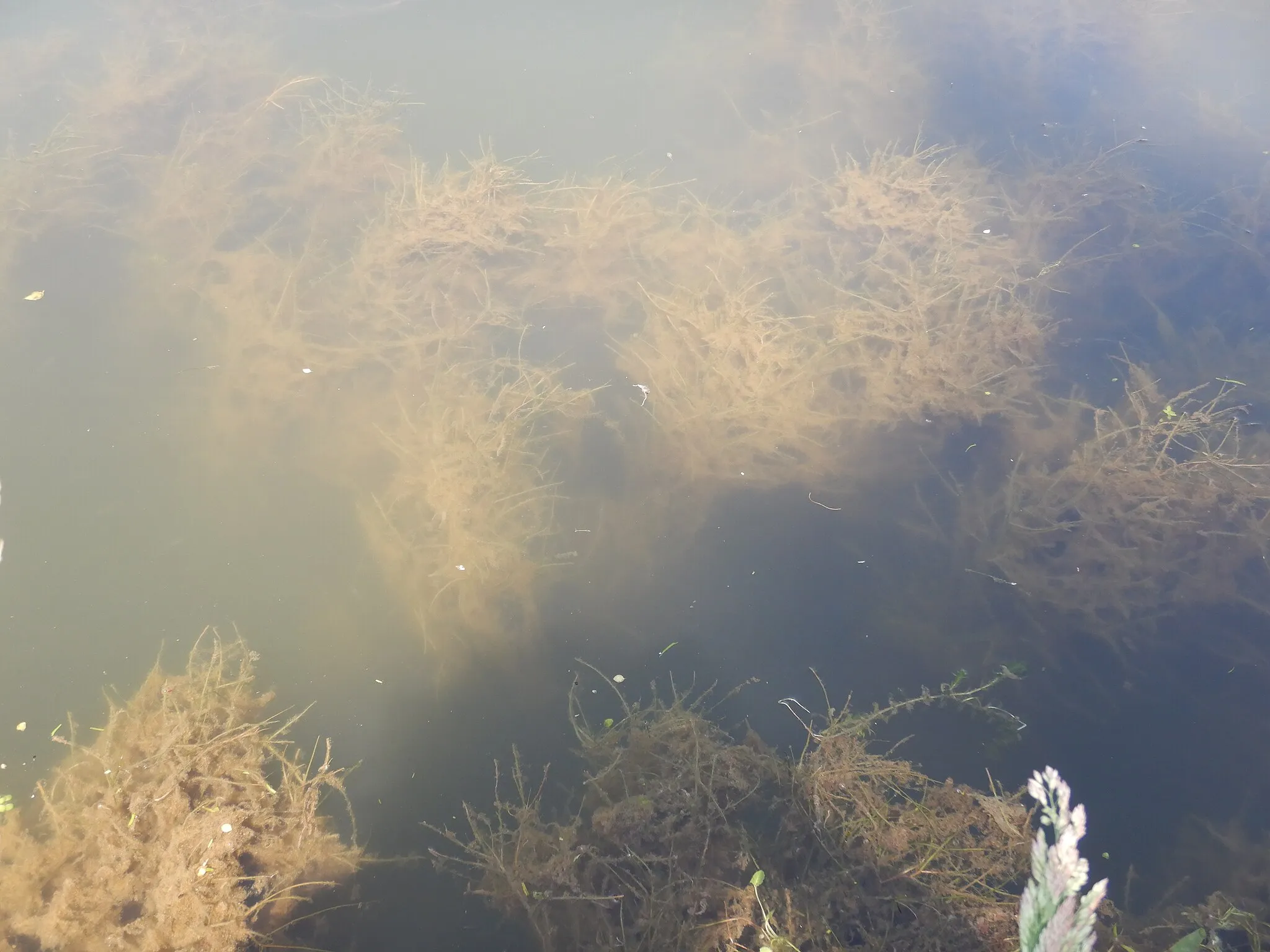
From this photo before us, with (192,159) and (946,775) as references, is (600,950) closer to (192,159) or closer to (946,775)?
(946,775)

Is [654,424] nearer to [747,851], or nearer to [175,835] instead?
[747,851]

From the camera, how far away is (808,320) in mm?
3361

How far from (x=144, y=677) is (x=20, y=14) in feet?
14.8

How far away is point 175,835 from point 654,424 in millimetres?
2125

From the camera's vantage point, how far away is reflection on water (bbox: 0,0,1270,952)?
7.49 feet

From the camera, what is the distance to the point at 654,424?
121 inches

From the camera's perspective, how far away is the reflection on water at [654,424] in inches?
→ 89.9

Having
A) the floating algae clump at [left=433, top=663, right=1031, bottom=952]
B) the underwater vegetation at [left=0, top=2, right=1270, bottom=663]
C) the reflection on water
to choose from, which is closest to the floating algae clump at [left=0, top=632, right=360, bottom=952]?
the reflection on water

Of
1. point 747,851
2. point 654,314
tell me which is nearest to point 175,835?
point 747,851

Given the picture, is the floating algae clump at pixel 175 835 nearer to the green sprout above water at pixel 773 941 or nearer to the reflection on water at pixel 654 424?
the reflection on water at pixel 654 424

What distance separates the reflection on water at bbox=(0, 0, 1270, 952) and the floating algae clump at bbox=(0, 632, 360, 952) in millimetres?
55

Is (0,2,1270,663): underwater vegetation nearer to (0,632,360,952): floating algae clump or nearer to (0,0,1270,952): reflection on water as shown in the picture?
(0,0,1270,952): reflection on water

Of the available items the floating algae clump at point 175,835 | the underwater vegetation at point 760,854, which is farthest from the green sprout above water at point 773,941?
the floating algae clump at point 175,835

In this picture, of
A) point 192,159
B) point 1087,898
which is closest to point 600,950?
point 1087,898
